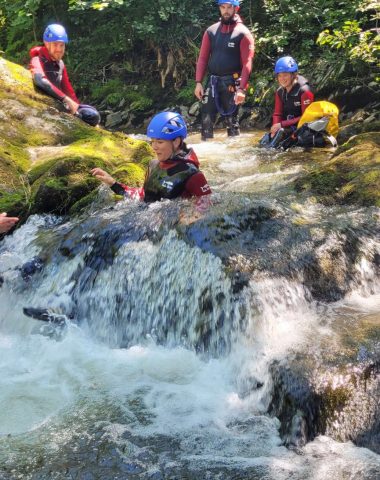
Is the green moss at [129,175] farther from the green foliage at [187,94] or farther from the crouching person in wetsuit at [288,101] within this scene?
the green foliage at [187,94]

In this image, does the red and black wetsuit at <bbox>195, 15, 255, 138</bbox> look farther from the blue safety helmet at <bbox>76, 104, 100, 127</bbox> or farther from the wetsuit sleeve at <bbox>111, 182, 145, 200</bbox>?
the wetsuit sleeve at <bbox>111, 182, 145, 200</bbox>

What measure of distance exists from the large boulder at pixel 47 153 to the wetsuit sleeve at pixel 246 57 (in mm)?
2282

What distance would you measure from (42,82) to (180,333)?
18.5ft

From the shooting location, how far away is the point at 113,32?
14.6 m

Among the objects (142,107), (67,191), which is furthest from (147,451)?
(142,107)

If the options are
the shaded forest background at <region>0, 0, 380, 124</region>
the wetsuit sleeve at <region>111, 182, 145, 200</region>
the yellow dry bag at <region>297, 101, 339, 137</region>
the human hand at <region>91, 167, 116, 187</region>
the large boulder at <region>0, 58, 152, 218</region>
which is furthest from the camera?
the shaded forest background at <region>0, 0, 380, 124</region>

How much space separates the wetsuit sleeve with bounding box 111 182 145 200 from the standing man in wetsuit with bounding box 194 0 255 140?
12.6ft

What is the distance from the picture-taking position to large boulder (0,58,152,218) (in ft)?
21.5

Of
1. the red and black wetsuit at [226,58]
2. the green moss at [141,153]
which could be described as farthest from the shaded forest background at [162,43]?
the green moss at [141,153]

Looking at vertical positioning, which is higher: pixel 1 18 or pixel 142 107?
pixel 1 18

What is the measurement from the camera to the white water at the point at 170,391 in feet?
11.0

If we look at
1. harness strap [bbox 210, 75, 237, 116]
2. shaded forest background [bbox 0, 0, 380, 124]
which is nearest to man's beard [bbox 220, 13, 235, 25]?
harness strap [bbox 210, 75, 237, 116]

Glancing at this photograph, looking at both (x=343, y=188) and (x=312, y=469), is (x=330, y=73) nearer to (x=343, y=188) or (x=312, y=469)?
(x=343, y=188)

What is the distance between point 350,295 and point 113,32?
11.9 metres
